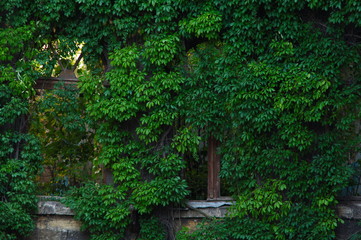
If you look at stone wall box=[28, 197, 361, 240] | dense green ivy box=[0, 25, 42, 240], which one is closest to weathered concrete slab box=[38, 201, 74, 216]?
stone wall box=[28, 197, 361, 240]

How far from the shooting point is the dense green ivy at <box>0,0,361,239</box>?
22.6 feet

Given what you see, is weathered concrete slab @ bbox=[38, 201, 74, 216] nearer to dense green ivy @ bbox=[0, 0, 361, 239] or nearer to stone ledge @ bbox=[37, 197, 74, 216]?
stone ledge @ bbox=[37, 197, 74, 216]

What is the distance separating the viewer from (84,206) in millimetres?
7324

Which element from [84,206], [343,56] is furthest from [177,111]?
[343,56]

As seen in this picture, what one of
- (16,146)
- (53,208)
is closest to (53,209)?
(53,208)

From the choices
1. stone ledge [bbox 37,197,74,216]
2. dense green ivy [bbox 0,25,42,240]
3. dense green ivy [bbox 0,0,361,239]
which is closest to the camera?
dense green ivy [bbox 0,0,361,239]

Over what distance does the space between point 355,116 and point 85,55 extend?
13.5 feet

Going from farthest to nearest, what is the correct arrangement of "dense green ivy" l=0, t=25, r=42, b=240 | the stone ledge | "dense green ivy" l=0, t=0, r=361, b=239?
the stone ledge < "dense green ivy" l=0, t=25, r=42, b=240 < "dense green ivy" l=0, t=0, r=361, b=239

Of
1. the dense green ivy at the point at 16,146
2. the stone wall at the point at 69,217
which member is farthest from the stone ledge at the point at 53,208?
the dense green ivy at the point at 16,146

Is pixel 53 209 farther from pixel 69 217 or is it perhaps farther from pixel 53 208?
pixel 69 217

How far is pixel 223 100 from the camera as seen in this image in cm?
730

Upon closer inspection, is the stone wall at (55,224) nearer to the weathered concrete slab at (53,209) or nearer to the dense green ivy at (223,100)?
the weathered concrete slab at (53,209)

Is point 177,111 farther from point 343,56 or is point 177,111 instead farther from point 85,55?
point 343,56

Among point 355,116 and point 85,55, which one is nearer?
point 355,116
